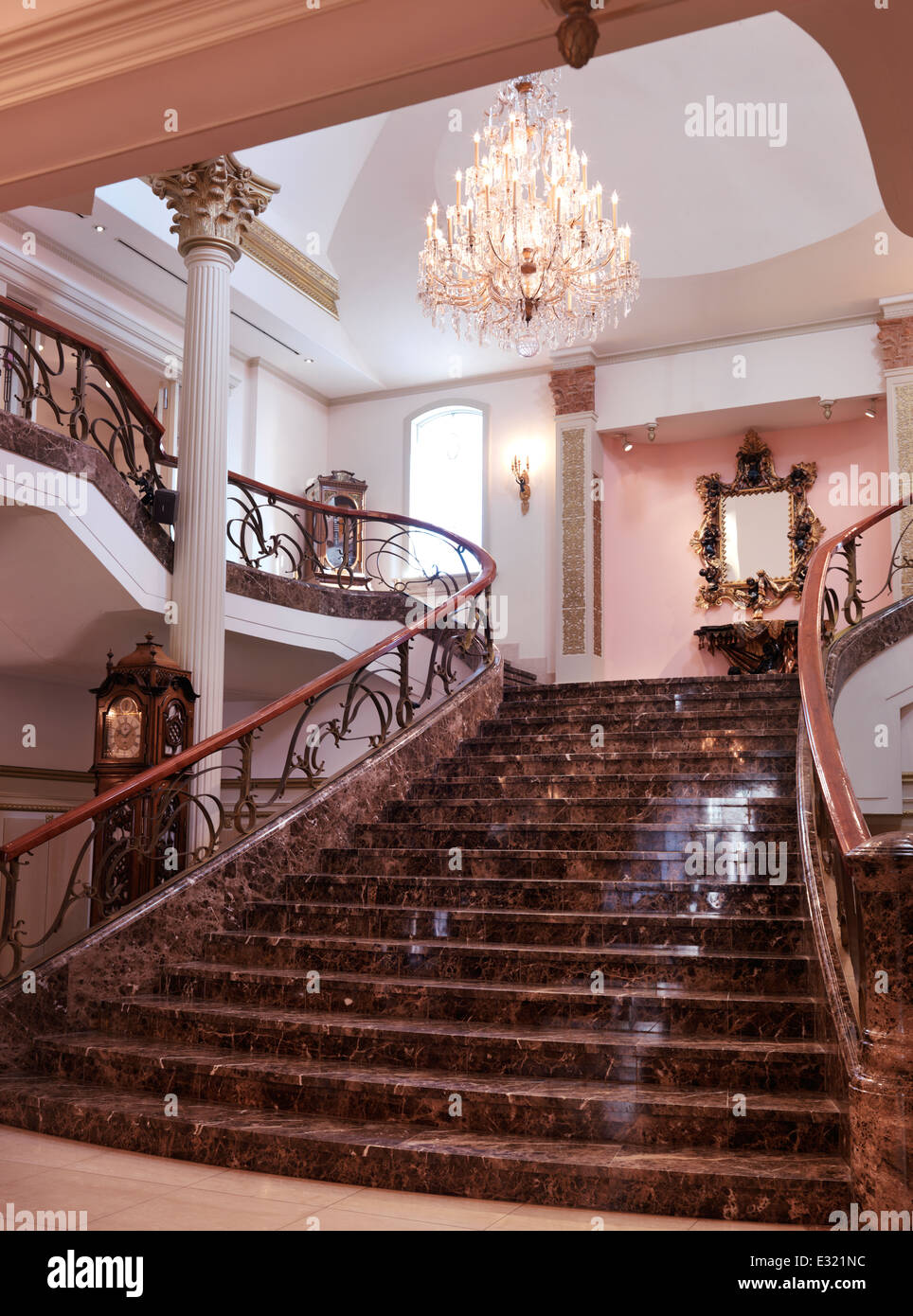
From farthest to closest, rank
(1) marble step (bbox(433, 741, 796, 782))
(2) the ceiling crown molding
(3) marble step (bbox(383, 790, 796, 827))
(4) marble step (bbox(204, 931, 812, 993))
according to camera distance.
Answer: (1) marble step (bbox(433, 741, 796, 782))
(3) marble step (bbox(383, 790, 796, 827))
(4) marble step (bbox(204, 931, 812, 993))
(2) the ceiling crown molding

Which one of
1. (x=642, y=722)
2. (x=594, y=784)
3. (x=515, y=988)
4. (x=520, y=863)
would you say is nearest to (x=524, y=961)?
(x=515, y=988)

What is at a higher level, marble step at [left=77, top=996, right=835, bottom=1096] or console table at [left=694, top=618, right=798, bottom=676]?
console table at [left=694, top=618, right=798, bottom=676]

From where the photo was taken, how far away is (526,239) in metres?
9.22

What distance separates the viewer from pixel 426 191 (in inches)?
464

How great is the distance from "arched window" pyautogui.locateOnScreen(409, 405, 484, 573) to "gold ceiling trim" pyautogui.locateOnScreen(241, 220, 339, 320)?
6.20 ft

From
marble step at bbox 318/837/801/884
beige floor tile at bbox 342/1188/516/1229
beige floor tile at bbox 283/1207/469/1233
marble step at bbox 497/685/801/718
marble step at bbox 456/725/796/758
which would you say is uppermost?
marble step at bbox 497/685/801/718

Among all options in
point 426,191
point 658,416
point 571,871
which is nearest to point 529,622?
point 658,416

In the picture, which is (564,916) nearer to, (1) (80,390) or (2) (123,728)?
(2) (123,728)

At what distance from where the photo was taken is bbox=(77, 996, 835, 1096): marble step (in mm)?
4101

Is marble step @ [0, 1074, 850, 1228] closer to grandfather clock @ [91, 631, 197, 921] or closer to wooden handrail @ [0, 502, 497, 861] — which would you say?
wooden handrail @ [0, 502, 497, 861]

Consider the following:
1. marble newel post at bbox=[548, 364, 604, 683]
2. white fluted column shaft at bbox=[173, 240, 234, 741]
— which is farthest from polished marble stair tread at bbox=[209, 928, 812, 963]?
marble newel post at bbox=[548, 364, 604, 683]

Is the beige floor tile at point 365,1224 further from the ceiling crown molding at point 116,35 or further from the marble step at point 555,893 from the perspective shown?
the ceiling crown molding at point 116,35

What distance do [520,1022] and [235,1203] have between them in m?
1.47
